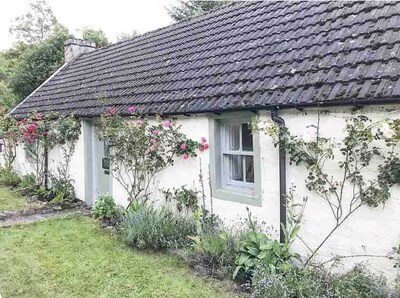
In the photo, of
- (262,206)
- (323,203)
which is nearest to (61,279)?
(262,206)

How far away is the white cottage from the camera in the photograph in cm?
481

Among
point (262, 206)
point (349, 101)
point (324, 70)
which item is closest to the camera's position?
point (349, 101)

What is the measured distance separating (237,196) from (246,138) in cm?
105

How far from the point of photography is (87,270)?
5695 millimetres

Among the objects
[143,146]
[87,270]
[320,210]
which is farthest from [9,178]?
[320,210]

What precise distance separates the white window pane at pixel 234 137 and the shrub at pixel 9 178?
388 inches

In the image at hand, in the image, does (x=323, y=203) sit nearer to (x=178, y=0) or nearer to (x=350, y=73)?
(x=350, y=73)

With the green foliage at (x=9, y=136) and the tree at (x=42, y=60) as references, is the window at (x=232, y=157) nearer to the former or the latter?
the green foliage at (x=9, y=136)

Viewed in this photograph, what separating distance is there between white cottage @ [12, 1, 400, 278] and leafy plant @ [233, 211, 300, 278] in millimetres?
402

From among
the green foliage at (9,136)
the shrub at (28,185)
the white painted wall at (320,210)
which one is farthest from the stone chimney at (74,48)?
the white painted wall at (320,210)

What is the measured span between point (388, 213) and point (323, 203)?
2.87 ft

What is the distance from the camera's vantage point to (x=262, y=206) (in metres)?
5.95

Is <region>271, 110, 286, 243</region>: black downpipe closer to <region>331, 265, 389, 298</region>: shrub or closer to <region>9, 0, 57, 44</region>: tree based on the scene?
<region>331, 265, 389, 298</region>: shrub

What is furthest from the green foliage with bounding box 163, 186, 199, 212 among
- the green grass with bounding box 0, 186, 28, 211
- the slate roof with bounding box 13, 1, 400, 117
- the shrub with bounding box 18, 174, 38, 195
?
the shrub with bounding box 18, 174, 38, 195
